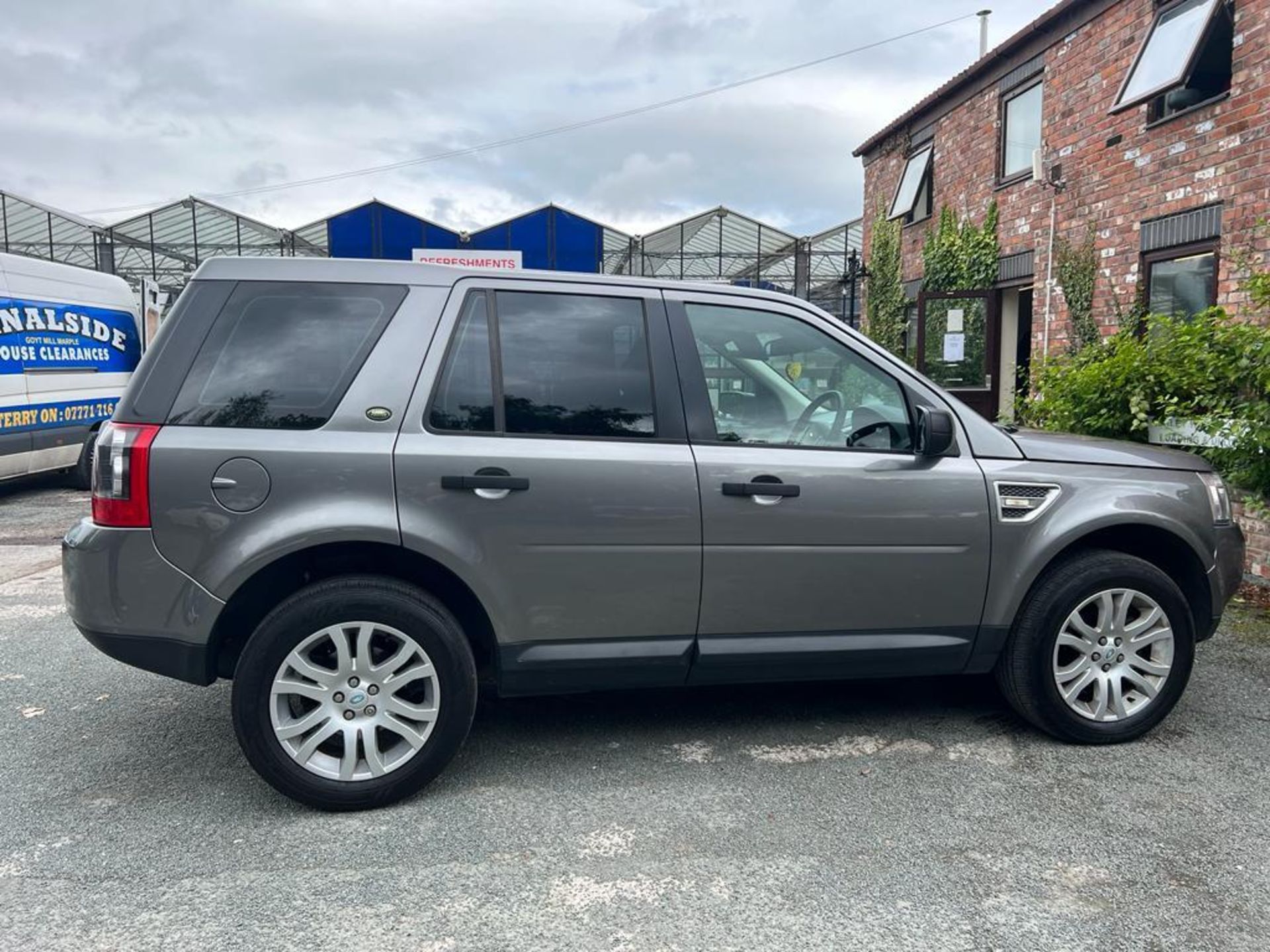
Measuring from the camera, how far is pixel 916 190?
13578 millimetres

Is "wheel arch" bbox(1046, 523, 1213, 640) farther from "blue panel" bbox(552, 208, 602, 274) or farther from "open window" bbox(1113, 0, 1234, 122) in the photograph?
"blue panel" bbox(552, 208, 602, 274)

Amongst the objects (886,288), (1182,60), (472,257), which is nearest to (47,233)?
(472,257)

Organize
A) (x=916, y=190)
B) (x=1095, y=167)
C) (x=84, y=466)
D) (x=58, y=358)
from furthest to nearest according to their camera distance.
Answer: (x=916, y=190) → (x=84, y=466) → (x=58, y=358) → (x=1095, y=167)

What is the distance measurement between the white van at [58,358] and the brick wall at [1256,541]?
913 centimetres

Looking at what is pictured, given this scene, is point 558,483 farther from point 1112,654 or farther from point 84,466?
point 84,466

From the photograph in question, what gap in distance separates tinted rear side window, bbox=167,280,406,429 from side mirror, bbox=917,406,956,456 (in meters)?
1.92

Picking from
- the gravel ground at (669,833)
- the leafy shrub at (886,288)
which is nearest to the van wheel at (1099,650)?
the gravel ground at (669,833)

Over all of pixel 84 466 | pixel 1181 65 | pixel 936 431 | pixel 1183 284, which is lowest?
pixel 84 466

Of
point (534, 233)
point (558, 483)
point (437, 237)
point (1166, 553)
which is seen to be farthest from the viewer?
point (534, 233)

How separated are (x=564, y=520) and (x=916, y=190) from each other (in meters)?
12.1

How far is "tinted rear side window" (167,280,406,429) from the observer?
3039 mm

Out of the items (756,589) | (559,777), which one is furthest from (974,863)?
(559,777)

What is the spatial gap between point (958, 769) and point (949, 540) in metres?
0.84

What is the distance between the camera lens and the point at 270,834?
2941mm
